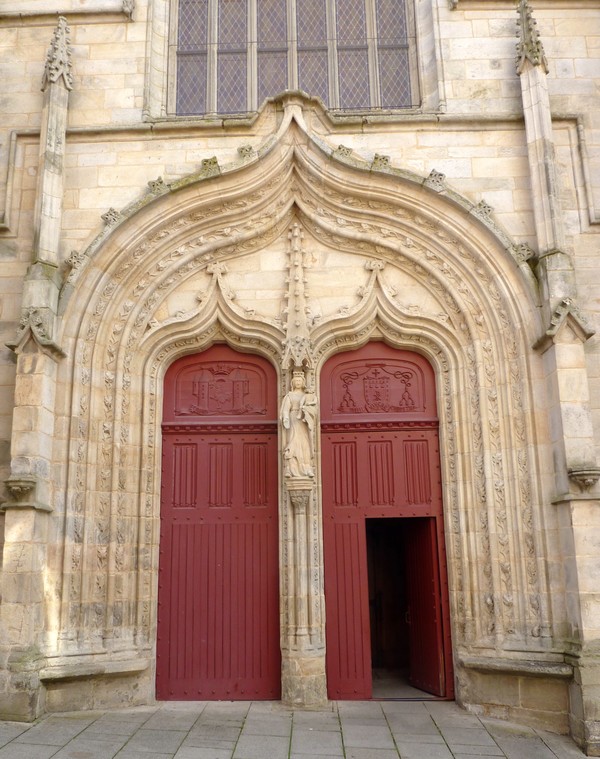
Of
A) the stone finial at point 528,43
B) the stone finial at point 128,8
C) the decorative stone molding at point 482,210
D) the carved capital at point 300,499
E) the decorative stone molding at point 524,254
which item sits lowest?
the carved capital at point 300,499

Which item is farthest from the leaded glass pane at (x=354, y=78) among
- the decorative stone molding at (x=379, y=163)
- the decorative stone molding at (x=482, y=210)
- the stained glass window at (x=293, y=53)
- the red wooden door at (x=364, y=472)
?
the red wooden door at (x=364, y=472)

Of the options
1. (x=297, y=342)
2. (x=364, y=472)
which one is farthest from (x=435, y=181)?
(x=364, y=472)

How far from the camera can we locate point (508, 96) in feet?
29.6

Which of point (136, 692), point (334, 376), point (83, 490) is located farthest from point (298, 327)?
point (136, 692)

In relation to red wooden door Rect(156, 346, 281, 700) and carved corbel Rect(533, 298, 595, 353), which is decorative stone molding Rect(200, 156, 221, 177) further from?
carved corbel Rect(533, 298, 595, 353)

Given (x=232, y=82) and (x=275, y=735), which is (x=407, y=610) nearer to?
(x=275, y=735)

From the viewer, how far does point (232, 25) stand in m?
10.2

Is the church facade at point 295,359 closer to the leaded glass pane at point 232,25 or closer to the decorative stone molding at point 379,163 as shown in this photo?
the decorative stone molding at point 379,163

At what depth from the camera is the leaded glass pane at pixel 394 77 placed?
32.1ft

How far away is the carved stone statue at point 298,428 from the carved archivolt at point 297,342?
11 cm

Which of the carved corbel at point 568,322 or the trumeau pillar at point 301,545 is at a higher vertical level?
the carved corbel at point 568,322

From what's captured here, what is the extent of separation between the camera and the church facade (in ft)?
25.1

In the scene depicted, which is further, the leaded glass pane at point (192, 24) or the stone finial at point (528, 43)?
the leaded glass pane at point (192, 24)

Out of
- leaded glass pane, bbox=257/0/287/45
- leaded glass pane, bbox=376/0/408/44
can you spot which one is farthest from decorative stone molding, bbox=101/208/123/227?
leaded glass pane, bbox=376/0/408/44
